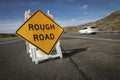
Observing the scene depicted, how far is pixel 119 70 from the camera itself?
4.46 metres

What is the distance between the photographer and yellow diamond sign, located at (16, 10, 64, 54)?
5.80 m

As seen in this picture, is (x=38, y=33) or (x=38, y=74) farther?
(x=38, y=33)

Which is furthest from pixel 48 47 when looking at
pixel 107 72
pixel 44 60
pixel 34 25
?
pixel 107 72

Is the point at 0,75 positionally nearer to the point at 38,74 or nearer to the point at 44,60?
the point at 38,74

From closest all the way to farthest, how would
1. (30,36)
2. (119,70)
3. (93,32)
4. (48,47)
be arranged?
(119,70) → (30,36) → (48,47) → (93,32)

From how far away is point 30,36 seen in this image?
230 inches

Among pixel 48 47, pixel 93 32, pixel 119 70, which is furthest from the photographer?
pixel 93 32

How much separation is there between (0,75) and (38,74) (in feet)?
3.48

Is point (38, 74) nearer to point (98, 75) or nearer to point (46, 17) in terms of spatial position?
point (98, 75)

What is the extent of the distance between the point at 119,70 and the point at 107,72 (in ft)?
1.28

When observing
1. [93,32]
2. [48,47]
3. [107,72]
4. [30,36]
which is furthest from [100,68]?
[93,32]

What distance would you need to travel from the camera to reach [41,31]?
6.17m

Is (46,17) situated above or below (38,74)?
above

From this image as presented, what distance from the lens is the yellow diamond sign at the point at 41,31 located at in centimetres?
580
